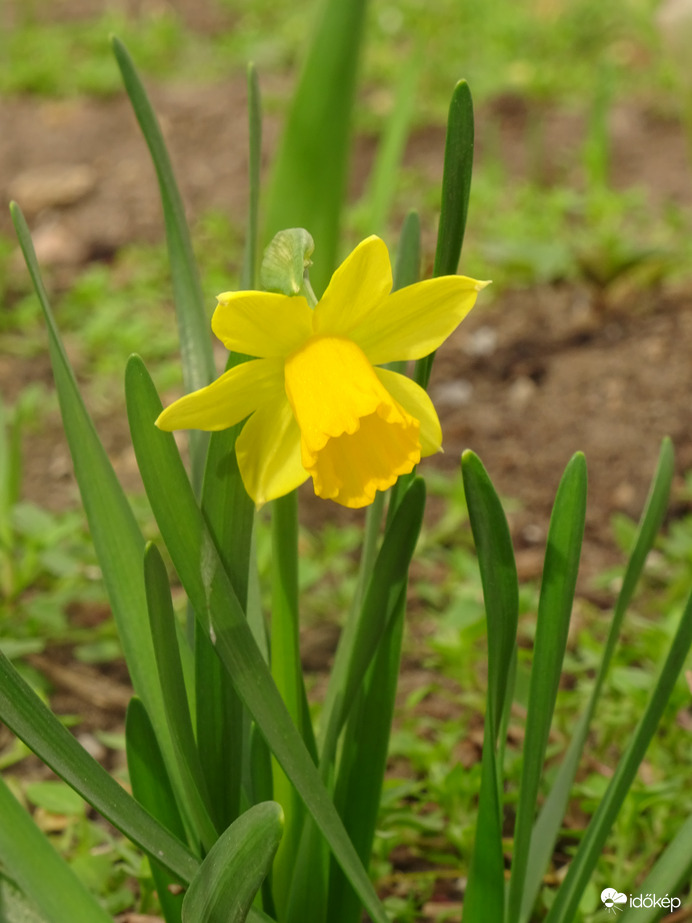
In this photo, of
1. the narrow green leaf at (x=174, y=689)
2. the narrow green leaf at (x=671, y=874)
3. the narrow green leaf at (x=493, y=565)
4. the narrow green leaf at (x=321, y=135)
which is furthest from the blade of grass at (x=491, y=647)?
the narrow green leaf at (x=321, y=135)

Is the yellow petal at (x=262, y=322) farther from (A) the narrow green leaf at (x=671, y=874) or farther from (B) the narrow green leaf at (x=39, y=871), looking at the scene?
(A) the narrow green leaf at (x=671, y=874)

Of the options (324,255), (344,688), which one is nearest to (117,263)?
(324,255)

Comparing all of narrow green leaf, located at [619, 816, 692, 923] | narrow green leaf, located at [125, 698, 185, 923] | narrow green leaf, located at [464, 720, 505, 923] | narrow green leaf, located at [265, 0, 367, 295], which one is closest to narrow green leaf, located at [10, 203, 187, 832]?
narrow green leaf, located at [125, 698, 185, 923]

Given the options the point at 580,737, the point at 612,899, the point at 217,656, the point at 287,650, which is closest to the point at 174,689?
the point at 217,656

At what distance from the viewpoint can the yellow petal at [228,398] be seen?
58 cm

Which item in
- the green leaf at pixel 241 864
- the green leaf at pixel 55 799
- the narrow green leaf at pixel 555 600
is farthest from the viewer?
the green leaf at pixel 55 799

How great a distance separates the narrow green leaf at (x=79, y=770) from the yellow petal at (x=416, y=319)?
1.01 feet

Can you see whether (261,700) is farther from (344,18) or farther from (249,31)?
→ (249,31)

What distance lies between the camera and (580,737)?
81 cm

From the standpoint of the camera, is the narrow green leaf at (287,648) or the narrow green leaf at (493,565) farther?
the narrow green leaf at (287,648)

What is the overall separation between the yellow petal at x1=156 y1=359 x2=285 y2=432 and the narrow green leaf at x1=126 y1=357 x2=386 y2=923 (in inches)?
1.8

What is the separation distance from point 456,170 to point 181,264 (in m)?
0.30

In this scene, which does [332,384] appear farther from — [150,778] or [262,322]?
[150,778]

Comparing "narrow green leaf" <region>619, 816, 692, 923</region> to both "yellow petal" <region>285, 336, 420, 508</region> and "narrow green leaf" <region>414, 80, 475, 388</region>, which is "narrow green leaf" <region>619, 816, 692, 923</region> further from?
"narrow green leaf" <region>414, 80, 475, 388</region>
